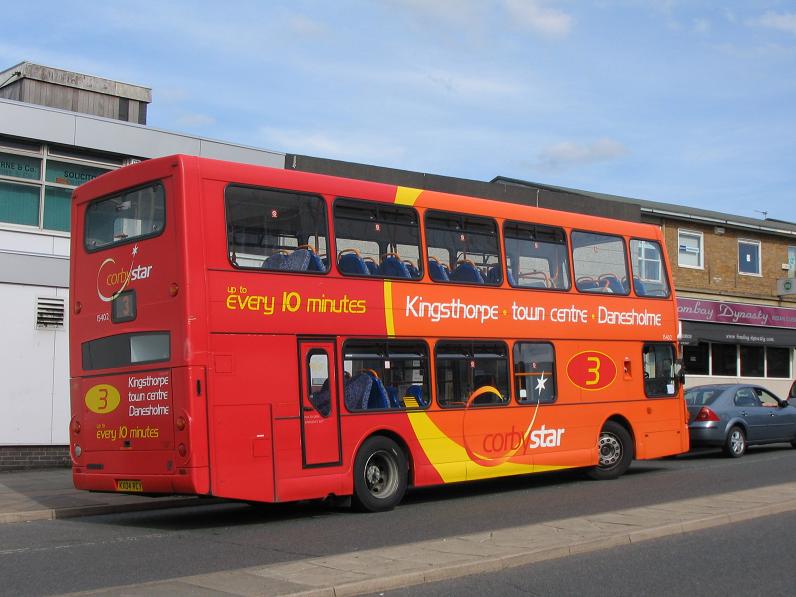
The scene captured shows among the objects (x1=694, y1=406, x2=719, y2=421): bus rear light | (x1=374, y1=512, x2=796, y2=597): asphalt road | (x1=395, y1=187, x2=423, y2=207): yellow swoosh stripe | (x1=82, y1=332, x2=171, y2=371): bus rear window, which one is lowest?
(x1=374, y1=512, x2=796, y2=597): asphalt road

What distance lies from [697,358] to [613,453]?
18.4m

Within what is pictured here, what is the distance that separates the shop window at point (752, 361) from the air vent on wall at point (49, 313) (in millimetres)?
24507

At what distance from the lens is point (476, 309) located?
14148 millimetres

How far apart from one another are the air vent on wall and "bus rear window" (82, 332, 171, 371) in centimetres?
762

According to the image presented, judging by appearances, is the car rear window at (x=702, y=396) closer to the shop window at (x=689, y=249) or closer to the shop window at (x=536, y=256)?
the shop window at (x=536, y=256)

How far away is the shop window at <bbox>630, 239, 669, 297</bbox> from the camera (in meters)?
17.0

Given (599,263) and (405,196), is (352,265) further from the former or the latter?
(599,263)

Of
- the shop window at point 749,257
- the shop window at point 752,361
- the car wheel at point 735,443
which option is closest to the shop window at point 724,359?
the shop window at point 752,361

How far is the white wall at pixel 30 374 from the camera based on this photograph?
18.8 metres

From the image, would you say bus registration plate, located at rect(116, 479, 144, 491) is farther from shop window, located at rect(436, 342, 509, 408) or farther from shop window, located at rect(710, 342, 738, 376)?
shop window, located at rect(710, 342, 738, 376)

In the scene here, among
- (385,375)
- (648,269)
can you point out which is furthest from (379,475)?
(648,269)

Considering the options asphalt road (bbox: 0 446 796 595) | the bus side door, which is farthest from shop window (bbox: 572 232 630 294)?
the bus side door

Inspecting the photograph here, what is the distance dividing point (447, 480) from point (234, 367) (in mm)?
3777

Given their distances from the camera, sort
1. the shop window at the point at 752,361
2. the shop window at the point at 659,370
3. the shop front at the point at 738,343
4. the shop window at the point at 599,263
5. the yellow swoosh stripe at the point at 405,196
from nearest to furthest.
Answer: the yellow swoosh stripe at the point at 405,196 < the shop window at the point at 599,263 < the shop window at the point at 659,370 < the shop front at the point at 738,343 < the shop window at the point at 752,361
